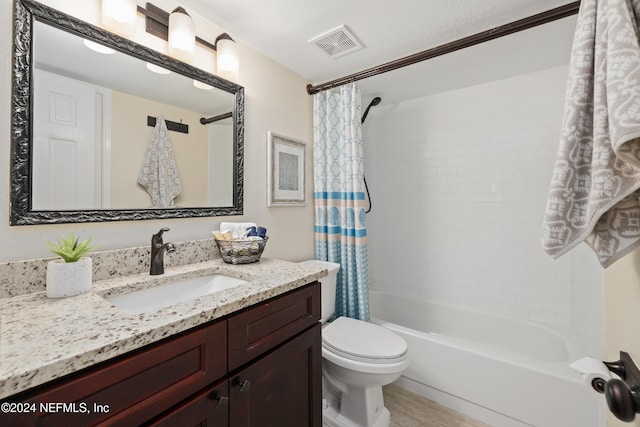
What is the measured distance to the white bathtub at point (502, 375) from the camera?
133 cm

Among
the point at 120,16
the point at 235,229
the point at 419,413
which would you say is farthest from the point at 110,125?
the point at 419,413

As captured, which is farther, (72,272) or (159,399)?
(72,272)

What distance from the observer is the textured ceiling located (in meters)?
1.31

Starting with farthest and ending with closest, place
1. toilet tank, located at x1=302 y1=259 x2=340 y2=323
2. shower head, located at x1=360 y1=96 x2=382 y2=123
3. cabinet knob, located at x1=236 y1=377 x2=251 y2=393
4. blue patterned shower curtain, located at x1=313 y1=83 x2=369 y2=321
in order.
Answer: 1. shower head, located at x1=360 y1=96 x2=382 y2=123
2. blue patterned shower curtain, located at x1=313 y1=83 x2=369 y2=321
3. toilet tank, located at x1=302 y1=259 x2=340 y2=323
4. cabinet knob, located at x1=236 y1=377 x2=251 y2=393

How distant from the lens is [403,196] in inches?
102

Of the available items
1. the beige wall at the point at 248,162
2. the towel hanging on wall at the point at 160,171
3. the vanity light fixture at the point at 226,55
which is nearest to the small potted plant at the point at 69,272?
the beige wall at the point at 248,162

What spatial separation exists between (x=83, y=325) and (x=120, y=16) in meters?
1.13

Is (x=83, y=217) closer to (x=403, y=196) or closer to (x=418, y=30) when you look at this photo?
(x=418, y=30)

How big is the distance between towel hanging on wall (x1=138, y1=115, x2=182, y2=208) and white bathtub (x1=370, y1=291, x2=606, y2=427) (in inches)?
62.4

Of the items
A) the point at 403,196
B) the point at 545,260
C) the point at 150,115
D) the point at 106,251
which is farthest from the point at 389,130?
the point at 106,251

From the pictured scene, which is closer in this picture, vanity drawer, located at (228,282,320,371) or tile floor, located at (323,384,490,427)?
vanity drawer, located at (228,282,320,371)

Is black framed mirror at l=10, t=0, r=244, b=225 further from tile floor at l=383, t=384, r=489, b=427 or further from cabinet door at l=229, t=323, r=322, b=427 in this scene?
tile floor at l=383, t=384, r=489, b=427

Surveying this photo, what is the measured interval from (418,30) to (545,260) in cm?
180

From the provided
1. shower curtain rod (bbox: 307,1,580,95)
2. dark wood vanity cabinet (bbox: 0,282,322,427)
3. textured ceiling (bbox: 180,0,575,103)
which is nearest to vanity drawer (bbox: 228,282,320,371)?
dark wood vanity cabinet (bbox: 0,282,322,427)
